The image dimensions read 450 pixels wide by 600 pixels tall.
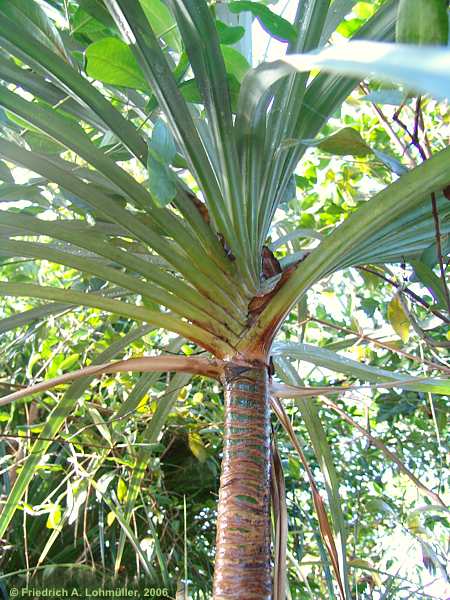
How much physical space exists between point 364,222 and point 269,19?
0.70 feet

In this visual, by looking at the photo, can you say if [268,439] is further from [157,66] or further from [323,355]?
[157,66]

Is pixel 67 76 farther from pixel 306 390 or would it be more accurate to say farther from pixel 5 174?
pixel 306 390

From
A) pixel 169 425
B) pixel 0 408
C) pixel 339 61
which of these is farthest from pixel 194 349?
pixel 339 61

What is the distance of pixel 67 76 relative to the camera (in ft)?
1.94

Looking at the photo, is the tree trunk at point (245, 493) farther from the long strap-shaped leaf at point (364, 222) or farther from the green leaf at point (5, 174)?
the green leaf at point (5, 174)

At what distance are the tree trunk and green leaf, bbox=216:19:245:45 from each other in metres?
0.34

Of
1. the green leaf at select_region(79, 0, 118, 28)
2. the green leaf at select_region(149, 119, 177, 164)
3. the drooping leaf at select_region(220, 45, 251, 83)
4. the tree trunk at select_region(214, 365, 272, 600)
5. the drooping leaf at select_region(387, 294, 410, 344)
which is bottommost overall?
the tree trunk at select_region(214, 365, 272, 600)

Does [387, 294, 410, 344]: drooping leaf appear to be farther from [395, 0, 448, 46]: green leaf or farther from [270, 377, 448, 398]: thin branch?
[395, 0, 448, 46]: green leaf

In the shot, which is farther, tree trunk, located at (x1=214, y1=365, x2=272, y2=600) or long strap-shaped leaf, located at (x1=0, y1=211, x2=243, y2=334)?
long strap-shaped leaf, located at (x1=0, y1=211, x2=243, y2=334)

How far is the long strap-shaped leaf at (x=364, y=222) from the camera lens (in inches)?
20.5

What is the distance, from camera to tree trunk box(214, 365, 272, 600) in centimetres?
52

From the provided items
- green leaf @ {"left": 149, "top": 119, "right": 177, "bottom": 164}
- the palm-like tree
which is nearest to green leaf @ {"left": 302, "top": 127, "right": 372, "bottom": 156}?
the palm-like tree

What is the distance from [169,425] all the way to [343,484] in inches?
19.8

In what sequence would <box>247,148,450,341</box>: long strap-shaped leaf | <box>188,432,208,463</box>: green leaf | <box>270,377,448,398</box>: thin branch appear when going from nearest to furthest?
<box>247,148,450,341</box>: long strap-shaped leaf → <box>270,377,448,398</box>: thin branch → <box>188,432,208,463</box>: green leaf
